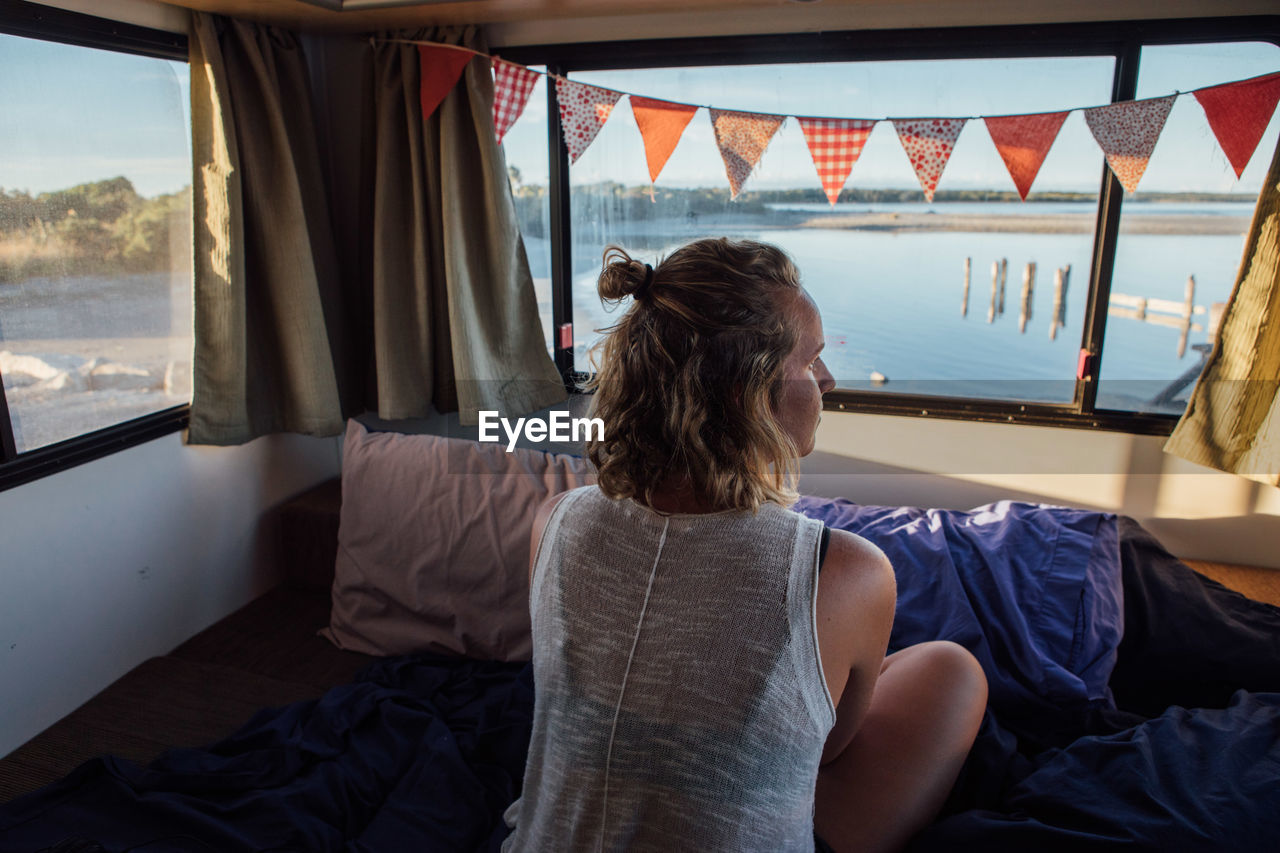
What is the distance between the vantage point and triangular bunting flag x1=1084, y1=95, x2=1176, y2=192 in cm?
200

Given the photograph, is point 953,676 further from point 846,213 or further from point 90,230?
point 90,230

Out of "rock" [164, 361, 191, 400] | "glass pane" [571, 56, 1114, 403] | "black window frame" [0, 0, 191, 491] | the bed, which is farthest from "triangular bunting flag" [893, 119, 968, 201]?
"rock" [164, 361, 191, 400]

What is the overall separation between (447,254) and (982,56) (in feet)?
5.13

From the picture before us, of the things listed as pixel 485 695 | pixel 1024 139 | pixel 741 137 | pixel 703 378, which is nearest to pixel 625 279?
pixel 703 378

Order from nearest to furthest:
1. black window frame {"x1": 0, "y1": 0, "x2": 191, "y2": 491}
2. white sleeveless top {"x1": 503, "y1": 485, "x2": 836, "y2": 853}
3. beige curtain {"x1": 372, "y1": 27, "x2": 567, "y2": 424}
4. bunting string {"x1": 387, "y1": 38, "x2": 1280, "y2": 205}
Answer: white sleeveless top {"x1": 503, "y1": 485, "x2": 836, "y2": 853} < black window frame {"x1": 0, "y1": 0, "x2": 191, "y2": 491} < bunting string {"x1": 387, "y1": 38, "x2": 1280, "y2": 205} < beige curtain {"x1": 372, "y1": 27, "x2": 567, "y2": 424}

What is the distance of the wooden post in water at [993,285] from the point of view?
2395mm

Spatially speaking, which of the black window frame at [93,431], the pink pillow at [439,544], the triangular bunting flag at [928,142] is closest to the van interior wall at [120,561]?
the black window frame at [93,431]

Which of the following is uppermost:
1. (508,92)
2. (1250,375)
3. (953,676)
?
(508,92)

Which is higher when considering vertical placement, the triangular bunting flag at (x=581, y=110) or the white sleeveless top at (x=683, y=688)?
the triangular bunting flag at (x=581, y=110)

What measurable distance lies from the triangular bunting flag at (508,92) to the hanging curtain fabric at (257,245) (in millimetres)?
562

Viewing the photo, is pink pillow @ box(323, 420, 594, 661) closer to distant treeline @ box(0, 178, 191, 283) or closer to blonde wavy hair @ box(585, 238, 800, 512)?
distant treeline @ box(0, 178, 191, 283)

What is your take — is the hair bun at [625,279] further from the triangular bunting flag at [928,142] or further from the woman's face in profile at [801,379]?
the triangular bunting flag at [928,142]

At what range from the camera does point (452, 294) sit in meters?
2.51

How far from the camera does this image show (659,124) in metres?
2.32
